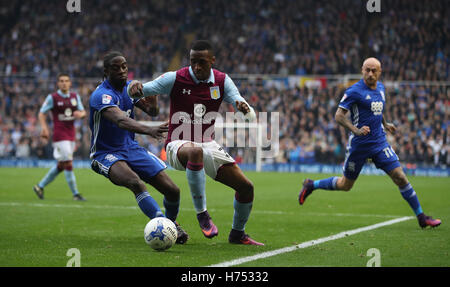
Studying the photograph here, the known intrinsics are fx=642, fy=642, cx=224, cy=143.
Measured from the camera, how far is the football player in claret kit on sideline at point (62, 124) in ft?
46.2

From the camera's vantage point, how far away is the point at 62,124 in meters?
14.4

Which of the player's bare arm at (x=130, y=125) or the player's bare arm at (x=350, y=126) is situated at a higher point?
the player's bare arm at (x=130, y=125)

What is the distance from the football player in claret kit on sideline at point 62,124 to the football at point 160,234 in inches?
295

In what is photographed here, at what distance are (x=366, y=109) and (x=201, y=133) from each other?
10.8 ft

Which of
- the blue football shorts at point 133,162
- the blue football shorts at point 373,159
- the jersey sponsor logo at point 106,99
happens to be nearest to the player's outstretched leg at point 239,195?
the blue football shorts at point 133,162

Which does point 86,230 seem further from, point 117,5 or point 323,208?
point 117,5

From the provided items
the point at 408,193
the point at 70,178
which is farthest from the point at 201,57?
the point at 70,178

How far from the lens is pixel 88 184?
1877cm

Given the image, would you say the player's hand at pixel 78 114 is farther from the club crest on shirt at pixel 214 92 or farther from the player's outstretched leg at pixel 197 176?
the player's outstretched leg at pixel 197 176

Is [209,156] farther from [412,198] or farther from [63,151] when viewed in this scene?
[63,151]

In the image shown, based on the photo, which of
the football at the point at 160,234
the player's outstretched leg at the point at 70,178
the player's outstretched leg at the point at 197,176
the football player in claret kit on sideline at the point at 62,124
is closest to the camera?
the football at the point at 160,234

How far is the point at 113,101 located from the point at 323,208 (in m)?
6.33

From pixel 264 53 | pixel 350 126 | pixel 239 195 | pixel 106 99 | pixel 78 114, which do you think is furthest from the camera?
pixel 264 53

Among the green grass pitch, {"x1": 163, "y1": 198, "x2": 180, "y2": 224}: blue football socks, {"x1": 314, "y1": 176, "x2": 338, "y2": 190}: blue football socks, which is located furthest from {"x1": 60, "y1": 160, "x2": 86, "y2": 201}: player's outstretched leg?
{"x1": 163, "y1": 198, "x2": 180, "y2": 224}: blue football socks
